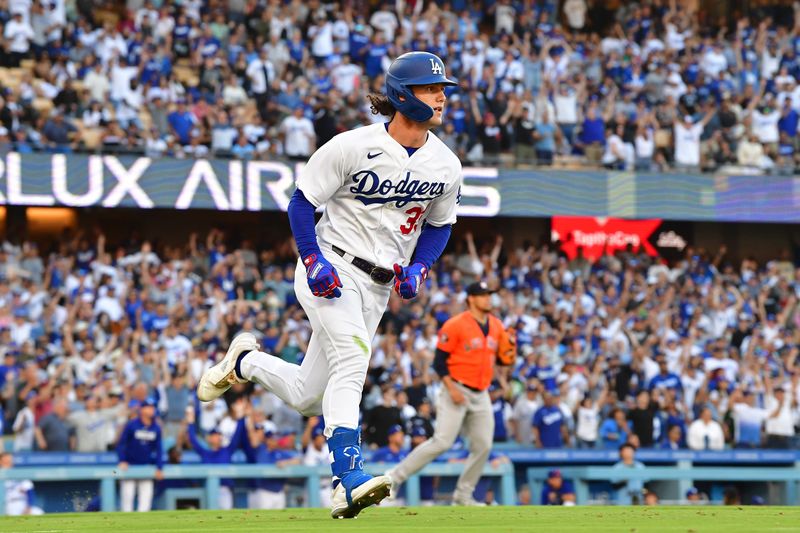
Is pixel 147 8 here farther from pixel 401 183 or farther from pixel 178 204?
pixel 401 183

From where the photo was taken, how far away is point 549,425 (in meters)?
17.0

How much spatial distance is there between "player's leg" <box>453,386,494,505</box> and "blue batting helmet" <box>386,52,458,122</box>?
4.55m

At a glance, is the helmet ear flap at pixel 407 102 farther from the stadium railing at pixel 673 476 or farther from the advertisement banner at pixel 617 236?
the advertisement banner at pixel 617 236

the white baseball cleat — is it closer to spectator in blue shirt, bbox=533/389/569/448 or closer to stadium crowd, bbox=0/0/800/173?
spectator in blue shirt, bbox=533/389/569/448

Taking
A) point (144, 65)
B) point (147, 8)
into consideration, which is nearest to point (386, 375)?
point (144, 65)

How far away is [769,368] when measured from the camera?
20828 mm

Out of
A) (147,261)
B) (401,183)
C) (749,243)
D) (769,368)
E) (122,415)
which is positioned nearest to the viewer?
(401,183)

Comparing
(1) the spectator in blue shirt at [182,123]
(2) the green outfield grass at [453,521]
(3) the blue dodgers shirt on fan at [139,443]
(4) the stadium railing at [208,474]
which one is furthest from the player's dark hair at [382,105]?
(1) the spectator in blue shirt at [182,123]

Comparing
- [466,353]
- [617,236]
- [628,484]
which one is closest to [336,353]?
[466,353]

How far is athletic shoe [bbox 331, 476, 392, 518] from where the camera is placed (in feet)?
22.0

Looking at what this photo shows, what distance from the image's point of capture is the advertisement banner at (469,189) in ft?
66.7

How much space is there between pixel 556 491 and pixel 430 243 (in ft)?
26.0

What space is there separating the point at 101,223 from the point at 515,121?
24.0 feet

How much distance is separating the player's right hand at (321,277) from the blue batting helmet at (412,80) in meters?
0.96
